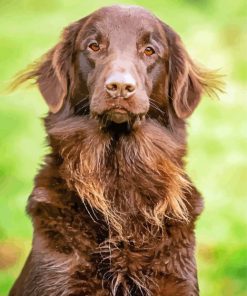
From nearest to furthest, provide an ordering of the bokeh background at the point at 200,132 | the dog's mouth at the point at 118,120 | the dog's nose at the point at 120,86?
the dog's nose at the point at 120,86 → the dog's mouth at the point at 118,120 → the bokeh background at the point at 200,132

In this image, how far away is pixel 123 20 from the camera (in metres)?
5.73

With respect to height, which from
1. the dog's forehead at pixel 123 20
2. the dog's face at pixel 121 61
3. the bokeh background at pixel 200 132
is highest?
the bokeh background at pixel 200 132

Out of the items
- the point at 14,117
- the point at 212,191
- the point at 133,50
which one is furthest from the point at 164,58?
the point at 14,117

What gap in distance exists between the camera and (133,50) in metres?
5.66

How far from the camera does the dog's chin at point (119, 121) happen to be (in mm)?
5473

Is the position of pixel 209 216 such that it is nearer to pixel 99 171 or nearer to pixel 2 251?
pixel 2 251

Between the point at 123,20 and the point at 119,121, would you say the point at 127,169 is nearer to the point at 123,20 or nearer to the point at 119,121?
the point at 119,121

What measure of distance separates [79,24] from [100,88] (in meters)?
0.67

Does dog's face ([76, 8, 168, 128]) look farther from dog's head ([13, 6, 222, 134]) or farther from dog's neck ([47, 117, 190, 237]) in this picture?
dog's neck ([47, 117, 190, 237])

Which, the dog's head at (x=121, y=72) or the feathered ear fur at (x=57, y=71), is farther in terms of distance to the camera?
the feathered ear fur at (x=57, y=71)

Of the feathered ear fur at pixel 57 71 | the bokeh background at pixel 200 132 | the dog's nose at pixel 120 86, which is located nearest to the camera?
the dog's nose at pixel 120 86

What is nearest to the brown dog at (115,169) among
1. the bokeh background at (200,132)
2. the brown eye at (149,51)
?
the brown eye at (149,51)


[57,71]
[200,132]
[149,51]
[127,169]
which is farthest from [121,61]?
[200,132]

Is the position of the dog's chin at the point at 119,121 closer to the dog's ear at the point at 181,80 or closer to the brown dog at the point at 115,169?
the brown dog at the point at 115,169
